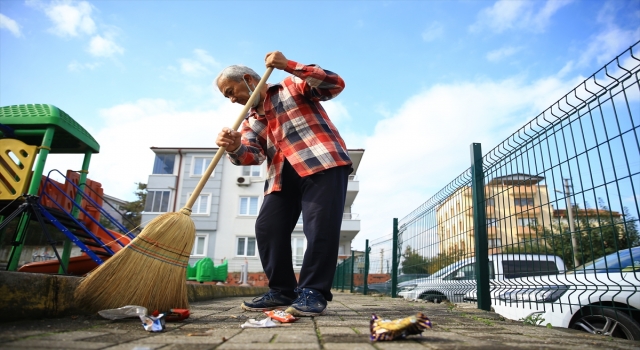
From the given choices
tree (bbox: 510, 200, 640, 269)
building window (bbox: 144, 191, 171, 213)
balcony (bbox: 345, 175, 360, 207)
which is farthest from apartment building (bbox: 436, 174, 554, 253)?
building window (bbox: 144, 191, 171, 213)

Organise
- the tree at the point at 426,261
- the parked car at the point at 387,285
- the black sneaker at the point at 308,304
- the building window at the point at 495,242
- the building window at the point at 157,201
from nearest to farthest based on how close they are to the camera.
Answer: the black sneaker at the point at 308,304, the building window at the point at 495,242, the tree at the point at 426,261, the parked car at the point at 387,285, the building window at the point at 157,201

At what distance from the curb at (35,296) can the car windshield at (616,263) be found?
2.98 meters

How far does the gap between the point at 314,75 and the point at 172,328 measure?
1.70 m

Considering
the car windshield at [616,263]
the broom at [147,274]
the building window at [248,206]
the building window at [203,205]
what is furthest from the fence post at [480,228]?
the building window at [203,205]

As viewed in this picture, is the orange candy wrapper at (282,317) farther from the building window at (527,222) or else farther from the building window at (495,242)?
the building window at (495,242)

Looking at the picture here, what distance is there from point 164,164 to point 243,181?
5.64m

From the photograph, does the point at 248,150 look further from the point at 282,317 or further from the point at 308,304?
the point at 282,317

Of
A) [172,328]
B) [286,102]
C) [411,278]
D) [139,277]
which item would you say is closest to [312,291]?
[172,328]

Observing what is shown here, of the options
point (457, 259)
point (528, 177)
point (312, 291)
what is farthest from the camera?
point (457, 259)

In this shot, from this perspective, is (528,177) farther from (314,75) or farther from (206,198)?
(206,198)

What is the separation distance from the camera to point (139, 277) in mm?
2271

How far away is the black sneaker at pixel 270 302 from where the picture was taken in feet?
9.10

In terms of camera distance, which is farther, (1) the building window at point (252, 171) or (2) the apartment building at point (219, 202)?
(1) the building window at point (252, 171)

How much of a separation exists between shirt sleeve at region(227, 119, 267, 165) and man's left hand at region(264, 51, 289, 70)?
2.19ft
